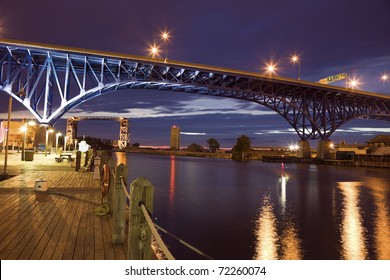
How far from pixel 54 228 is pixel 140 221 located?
12.1 feet

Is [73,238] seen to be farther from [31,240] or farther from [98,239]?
[31,240]

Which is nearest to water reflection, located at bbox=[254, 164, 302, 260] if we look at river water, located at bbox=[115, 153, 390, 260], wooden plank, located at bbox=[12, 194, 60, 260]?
river water, located at bbox=[115, 153, 390, 260]

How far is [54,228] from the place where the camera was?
24.0 feet

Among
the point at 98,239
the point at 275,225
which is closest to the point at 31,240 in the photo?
the point at 98,239

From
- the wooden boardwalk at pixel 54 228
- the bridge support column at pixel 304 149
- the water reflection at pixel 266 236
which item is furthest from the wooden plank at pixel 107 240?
the bridge support column at pixel 304 149

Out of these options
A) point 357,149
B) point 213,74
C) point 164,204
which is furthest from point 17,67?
point 357,149

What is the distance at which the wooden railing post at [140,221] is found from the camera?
14.4 ft

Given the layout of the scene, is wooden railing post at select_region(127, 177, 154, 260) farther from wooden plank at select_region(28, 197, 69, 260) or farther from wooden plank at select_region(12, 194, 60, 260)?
wooden plank at select_region(12, 194, 60, 260)

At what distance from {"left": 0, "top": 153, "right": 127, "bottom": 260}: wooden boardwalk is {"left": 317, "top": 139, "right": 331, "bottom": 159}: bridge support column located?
2922 inches

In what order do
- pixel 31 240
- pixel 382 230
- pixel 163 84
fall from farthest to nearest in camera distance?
pixel 163 84, pixel 382 230, pixel 31 240

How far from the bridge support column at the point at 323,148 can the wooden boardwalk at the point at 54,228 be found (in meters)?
74.2
